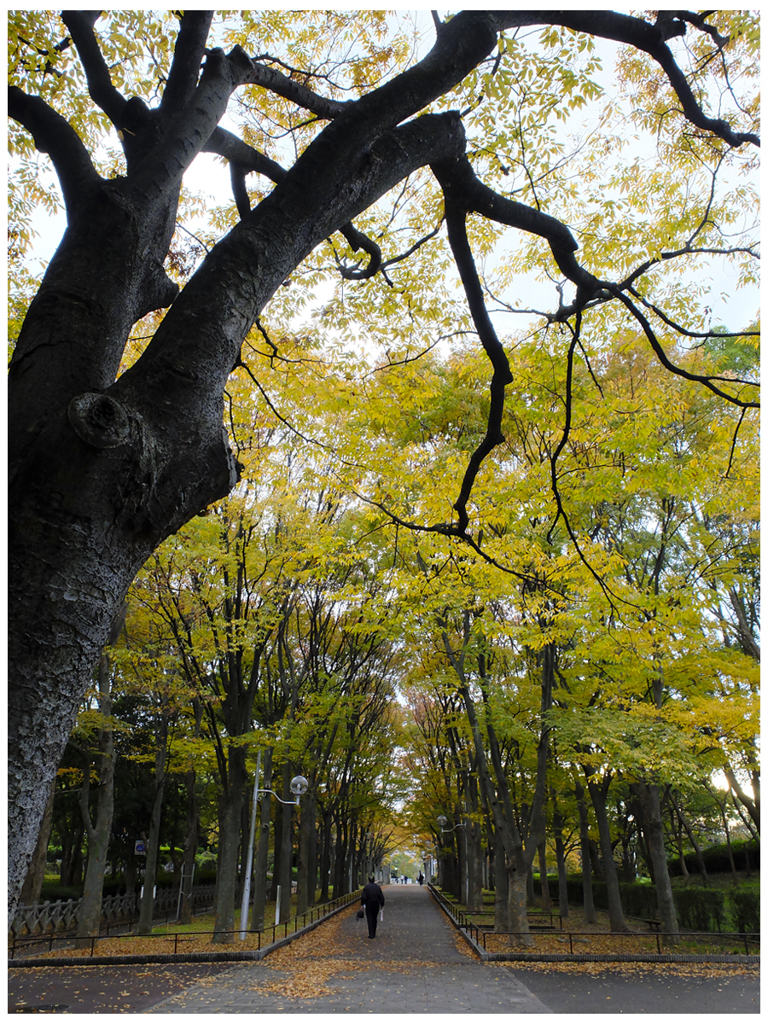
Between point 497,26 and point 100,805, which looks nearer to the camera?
point 497,26

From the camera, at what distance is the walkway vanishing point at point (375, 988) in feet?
25.5

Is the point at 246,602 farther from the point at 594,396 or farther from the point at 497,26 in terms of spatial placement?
the point at 497,26

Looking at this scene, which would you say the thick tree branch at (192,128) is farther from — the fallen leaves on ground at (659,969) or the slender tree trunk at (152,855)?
the slender tree trunk at (152,855)

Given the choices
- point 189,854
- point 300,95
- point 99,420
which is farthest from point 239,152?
point 189,854

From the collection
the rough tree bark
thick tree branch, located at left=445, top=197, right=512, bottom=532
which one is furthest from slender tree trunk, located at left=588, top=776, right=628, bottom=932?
the rough tree bark

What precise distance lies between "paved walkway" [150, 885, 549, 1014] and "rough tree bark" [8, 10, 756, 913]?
815 cm

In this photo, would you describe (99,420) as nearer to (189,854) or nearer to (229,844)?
(229,844)

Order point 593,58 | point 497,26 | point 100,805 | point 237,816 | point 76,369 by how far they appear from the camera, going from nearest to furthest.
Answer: point 76,369 < point 497,26 < point 593,58 < point 237,816 < point 100,805

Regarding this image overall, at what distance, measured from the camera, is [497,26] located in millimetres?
2871

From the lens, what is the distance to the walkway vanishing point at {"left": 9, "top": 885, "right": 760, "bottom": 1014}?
777 centimetres

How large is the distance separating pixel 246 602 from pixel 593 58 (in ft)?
39.7

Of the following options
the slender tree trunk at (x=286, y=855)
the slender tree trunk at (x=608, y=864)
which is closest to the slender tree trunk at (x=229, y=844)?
the slender tree trunk at (x=286, y=855)

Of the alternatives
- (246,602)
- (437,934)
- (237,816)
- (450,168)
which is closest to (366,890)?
(437,934)

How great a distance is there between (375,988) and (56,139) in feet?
35.9
